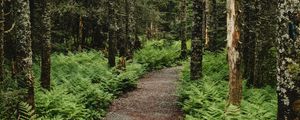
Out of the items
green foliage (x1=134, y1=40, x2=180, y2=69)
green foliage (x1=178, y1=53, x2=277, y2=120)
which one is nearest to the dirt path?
green foliage (x1=178, y1=53, x2=277, y2=120)

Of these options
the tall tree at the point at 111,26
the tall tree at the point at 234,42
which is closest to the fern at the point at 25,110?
the tall tree at the point at 234,42

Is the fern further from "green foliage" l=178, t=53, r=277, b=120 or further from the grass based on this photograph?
"green foliage" l=178, t=53, r=277, b=120

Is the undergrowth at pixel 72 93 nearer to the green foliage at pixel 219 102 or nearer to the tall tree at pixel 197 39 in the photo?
the green foliage at pixel 219 102

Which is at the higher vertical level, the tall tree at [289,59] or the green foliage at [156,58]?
the tall tree at [289,59]

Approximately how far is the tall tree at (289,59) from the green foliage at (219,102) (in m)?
4.76

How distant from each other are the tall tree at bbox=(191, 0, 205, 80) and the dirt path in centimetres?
139

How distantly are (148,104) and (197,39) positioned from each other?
3.21m

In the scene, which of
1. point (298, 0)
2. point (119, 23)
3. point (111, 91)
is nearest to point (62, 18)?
point (119, 23)

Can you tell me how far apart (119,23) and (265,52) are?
1188 centimetres

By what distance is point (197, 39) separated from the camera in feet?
51.0

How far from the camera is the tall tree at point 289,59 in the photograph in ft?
16.0

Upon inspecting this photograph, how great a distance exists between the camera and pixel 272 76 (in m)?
16.9

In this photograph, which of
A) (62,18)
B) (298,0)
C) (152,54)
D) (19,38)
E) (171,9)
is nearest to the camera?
(298,0)

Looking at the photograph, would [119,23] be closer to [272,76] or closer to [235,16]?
[272,76]
